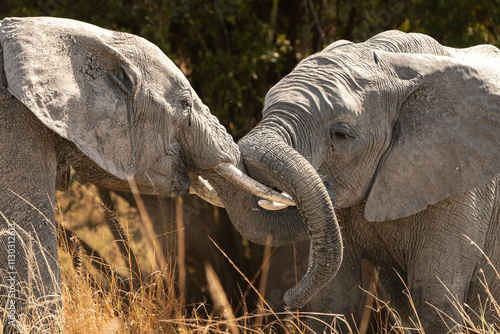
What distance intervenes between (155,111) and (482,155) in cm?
202

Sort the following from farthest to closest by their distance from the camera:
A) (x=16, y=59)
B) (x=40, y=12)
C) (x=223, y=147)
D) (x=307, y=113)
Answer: (x=40, y=12) → (x=307, y=113) → (x=223, y=147) → (x=16, y=59)

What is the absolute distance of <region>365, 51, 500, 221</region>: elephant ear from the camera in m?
4.91

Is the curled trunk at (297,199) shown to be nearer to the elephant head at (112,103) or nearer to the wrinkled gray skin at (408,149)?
the wrinkled gray skin at (408,149)

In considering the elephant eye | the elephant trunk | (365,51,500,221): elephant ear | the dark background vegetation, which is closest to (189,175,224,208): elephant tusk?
the elephant trunk

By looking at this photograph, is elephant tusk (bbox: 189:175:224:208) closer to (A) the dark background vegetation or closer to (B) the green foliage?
(A) the dark background vegetation

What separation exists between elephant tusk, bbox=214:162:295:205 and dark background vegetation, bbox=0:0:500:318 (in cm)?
266

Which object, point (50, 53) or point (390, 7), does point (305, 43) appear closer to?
point (390, 7)

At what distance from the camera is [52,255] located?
143 inches

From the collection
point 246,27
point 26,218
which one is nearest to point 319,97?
point 26,218

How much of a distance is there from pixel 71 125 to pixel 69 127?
0.01 m

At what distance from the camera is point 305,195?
172 inches

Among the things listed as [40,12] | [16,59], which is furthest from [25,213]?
[40,12]

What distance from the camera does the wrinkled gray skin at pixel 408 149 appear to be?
4.77 meters

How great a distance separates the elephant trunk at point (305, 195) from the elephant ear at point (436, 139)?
1.95 ft
